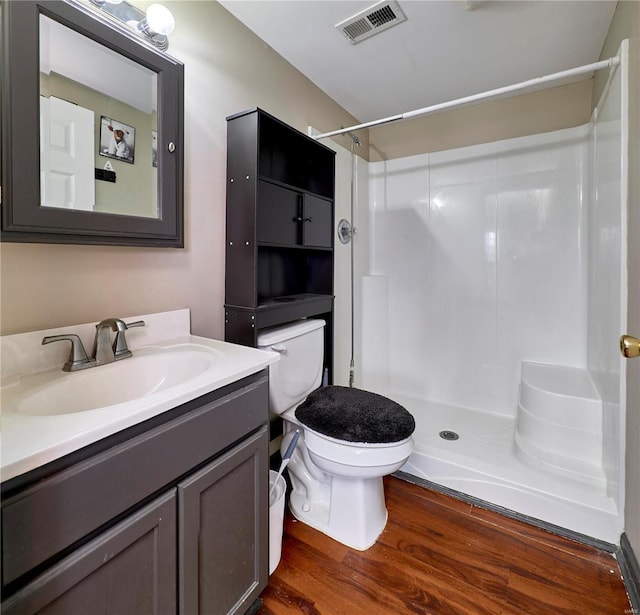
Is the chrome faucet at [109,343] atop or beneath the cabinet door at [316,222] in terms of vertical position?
beneath

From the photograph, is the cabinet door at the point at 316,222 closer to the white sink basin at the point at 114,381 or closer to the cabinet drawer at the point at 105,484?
the white sink basin at the point at 114,381

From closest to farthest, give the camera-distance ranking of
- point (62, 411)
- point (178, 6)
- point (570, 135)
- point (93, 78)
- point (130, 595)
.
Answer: point (130, 595)
point (62, 411)
point (93, 78)
point (178, 6)
point (570, 135)

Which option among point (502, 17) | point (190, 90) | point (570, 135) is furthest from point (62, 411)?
point (570, 135)

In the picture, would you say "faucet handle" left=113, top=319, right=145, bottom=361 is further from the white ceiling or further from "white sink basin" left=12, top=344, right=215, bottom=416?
the white ceiling

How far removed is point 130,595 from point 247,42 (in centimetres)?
198

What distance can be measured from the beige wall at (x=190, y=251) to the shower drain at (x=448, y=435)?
1.47 m

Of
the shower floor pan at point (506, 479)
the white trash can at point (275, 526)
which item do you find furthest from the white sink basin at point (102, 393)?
the shower floor pan at point (506, 479)

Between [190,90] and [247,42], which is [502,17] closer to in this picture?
[247,42]

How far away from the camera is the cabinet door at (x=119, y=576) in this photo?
554mm

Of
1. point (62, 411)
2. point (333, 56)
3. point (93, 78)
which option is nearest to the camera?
point (62, 411)

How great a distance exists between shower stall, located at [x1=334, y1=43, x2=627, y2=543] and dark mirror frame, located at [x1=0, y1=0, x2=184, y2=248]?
127 cm

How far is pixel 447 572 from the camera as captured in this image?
124cm

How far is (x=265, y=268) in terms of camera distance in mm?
1661

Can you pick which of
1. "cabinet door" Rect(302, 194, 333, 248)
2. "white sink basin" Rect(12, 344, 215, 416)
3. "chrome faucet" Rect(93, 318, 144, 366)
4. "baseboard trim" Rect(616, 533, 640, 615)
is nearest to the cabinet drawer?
"white sink basin" Rect(12, 344, 215, 416)
